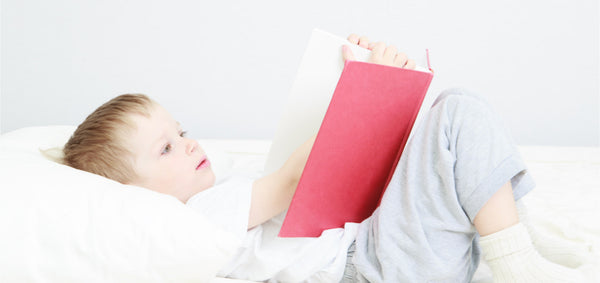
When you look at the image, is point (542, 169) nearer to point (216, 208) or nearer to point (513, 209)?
point (513, 209)

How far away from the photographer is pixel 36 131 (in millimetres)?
1186

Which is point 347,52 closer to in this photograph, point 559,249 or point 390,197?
point 390,197

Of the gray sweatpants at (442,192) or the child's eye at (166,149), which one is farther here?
the child's eye at (166,149)

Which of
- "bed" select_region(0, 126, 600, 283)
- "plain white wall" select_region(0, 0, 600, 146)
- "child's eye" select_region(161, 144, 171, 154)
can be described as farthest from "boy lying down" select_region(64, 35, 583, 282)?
"plain white wall" select_region(0, 0, 600, 146)

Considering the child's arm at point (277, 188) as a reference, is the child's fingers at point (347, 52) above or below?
above

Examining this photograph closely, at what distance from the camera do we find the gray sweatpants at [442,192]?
Answer: 2.61 feet

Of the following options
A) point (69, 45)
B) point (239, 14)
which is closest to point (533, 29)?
point (239, 14)

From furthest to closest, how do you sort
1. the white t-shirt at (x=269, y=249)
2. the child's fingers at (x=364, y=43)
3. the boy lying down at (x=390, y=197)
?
the child's fingers at (x=364, y=43)
the white t-shirt at (x=269, y=249)
the boy lying down at (x=390, y=197)

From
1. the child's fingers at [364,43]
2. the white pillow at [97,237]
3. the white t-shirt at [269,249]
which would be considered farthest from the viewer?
the child's fingers at [364,43]

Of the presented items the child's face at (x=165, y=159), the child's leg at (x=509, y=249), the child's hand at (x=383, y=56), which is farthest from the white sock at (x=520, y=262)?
the child's face at (x=165, y=159)

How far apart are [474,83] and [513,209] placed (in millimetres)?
1200

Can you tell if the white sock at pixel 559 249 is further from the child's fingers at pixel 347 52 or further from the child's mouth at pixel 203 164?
the child's mouth at pixel 203 164

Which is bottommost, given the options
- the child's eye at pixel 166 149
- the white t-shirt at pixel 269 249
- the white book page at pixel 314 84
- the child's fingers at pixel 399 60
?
the white t-shirt at pixel 269 249

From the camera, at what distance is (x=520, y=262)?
768 mm
